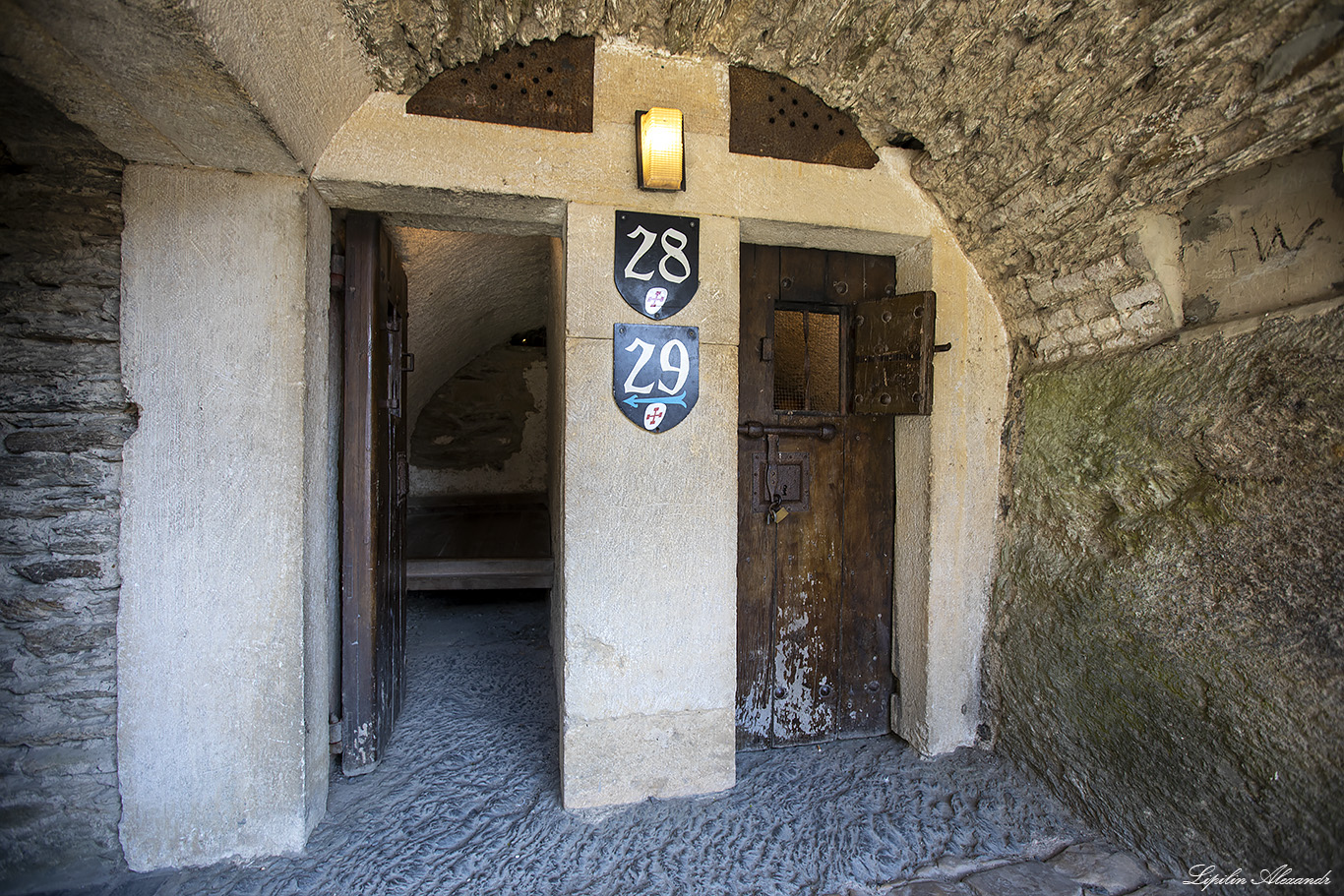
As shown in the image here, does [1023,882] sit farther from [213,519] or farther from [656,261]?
[213,519]

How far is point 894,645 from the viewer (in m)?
2.67

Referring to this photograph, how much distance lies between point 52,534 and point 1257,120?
3.76m

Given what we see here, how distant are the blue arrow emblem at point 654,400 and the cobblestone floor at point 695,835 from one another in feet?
5.06

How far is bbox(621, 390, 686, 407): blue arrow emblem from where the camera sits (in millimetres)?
2100

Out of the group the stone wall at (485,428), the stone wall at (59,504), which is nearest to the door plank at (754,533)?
the stone wall at (59,504)

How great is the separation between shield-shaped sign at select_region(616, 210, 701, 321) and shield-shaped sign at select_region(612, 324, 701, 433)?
9 centimetres

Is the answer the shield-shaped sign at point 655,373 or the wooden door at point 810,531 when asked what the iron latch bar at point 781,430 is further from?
the shield-shaped sign at point 655,373

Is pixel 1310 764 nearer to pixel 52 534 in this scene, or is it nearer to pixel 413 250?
pixel 52 534

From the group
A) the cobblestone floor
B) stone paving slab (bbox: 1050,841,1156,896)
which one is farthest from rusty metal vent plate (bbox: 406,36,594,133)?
stone paving slab (bbox: 1050,841,1156,896)

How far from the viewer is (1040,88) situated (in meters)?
1.90

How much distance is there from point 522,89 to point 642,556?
179 centimetres

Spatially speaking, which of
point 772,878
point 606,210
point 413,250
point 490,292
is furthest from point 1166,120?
point 490,292

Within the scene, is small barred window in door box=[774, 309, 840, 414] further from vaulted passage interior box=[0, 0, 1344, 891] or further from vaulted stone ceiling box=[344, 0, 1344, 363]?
vaulted stone ceiling box=[344, 0, 1344, 363]

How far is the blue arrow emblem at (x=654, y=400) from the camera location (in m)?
2.10
